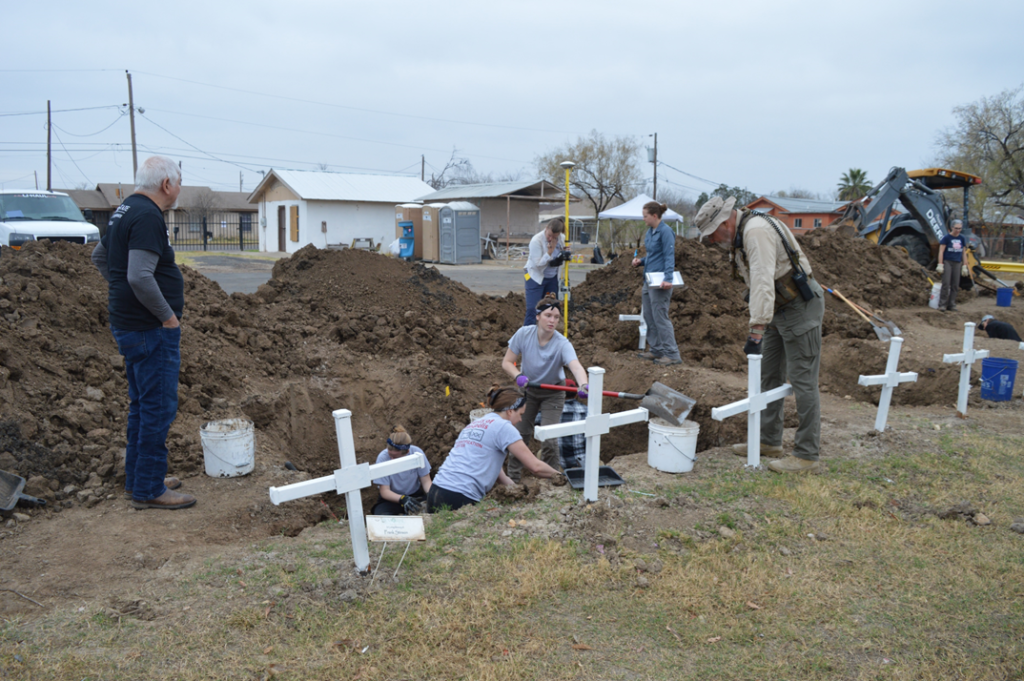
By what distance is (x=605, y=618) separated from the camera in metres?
3.19

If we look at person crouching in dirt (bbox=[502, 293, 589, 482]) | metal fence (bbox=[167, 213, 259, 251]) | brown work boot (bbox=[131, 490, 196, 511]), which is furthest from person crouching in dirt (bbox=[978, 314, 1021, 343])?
metal fence (bbox=[167, 213, 259, 251])

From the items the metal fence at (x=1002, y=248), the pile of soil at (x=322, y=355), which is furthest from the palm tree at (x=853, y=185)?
the pile of soil at (x=322, y=355)

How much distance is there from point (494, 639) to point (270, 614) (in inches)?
40.2

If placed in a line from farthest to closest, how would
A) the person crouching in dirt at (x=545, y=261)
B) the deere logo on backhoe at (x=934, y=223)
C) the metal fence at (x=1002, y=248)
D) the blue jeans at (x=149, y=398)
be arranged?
the metal fence at (x=1002, y=248) → the deere logo on backhoe at (x=934, y=223) → the person crouching in dirt at (x=545, y=261) → the blue jeans at (x=149, y=398)

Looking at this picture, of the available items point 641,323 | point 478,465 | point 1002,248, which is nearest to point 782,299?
point 478,465

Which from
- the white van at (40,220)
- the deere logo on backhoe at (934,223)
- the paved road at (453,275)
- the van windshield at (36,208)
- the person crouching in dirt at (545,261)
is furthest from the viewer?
the paved road at (453,275)

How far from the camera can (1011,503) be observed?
4.49 m

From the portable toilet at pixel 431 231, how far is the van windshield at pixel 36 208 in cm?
1294

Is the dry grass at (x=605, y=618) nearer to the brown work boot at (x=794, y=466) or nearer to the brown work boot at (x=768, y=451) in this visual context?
the brown work boot at (x=794, y=466)

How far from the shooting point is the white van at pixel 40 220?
1408 centimetres

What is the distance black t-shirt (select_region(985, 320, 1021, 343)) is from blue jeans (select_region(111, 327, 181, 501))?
11635 millimetres

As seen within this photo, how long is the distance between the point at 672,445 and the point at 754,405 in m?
0.68

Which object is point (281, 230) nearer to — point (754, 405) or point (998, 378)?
point (998, 378)

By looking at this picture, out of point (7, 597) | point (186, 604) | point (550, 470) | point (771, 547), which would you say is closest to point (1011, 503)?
point (771, 547)
